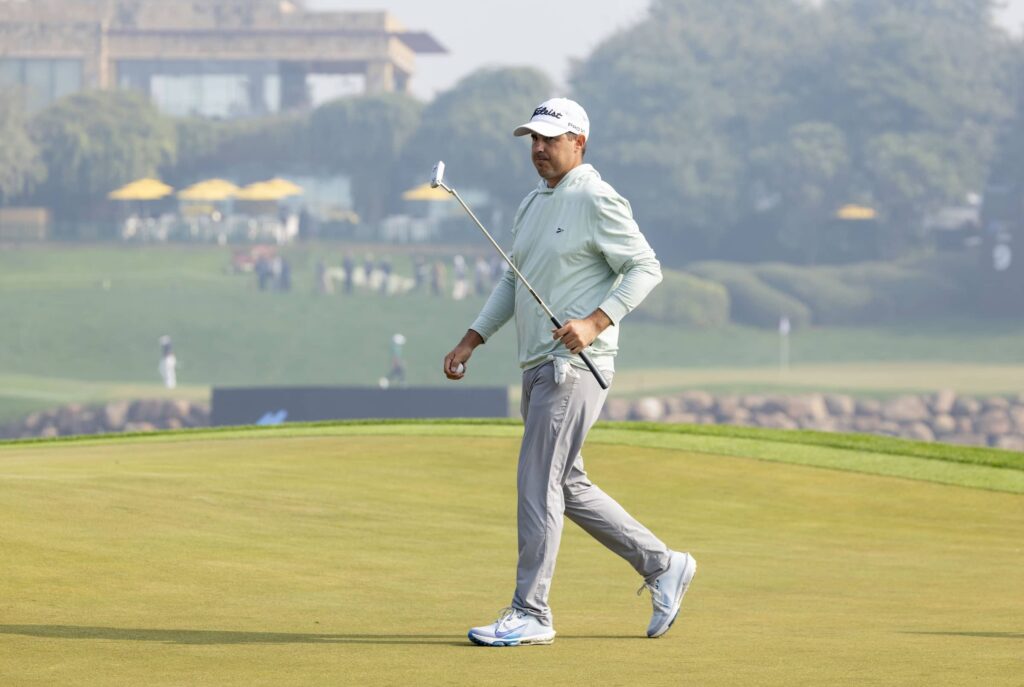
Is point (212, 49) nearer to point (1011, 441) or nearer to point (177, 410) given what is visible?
point (177, 410)

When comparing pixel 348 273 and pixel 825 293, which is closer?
pixel 348 273

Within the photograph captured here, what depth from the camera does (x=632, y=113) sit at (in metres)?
92.1

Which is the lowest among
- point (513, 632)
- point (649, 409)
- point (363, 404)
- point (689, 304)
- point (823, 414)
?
point (823, 414)

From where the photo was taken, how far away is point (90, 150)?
88438 millimetres

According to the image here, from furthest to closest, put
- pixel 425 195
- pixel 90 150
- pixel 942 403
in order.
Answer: pixel 90 150 → pixel 425 195 → pixel 942 403

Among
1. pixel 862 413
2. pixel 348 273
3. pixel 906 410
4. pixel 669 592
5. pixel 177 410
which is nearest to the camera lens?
pixel 669 592

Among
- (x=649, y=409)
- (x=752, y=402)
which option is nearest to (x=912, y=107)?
(x=752, y=402)

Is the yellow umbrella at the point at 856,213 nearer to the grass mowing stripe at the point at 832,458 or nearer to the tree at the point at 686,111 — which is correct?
the tree at the point at 686,111

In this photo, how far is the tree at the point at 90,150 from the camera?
291 feet

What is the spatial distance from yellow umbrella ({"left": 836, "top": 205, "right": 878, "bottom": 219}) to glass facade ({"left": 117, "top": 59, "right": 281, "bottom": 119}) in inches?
1402

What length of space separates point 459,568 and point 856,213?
79407mm

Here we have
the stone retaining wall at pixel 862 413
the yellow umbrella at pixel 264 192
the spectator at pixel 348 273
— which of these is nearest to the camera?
the stone retaining wall at pixel 862 413

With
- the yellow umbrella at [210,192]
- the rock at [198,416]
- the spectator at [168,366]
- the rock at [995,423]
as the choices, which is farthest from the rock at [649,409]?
the yellow umbrella at [210,192]

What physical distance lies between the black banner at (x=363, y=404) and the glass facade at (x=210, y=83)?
202 ft
